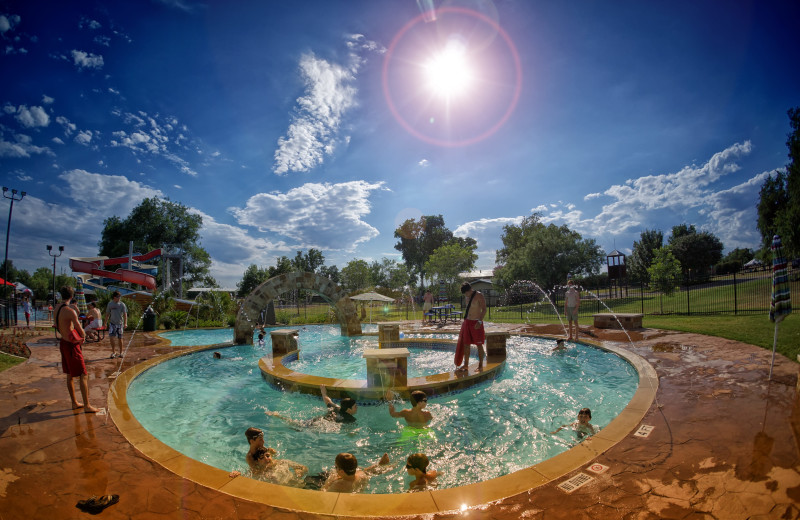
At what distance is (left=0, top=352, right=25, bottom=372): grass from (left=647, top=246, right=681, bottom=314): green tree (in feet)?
82.7

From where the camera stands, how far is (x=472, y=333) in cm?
780

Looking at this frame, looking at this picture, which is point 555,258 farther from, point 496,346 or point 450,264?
point 496,346

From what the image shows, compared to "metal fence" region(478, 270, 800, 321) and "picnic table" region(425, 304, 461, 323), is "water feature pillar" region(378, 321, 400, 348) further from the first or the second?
"metal fence" region(478, 270, 800, 321)

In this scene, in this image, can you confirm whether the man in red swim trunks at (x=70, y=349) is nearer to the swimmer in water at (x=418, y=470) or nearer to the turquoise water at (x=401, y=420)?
the turquoise water at (x=401, y=420)

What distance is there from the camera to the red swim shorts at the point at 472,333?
7.72 metres

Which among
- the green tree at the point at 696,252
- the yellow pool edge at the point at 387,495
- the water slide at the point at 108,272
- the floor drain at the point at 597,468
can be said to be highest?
the green tree at the point at 696,252

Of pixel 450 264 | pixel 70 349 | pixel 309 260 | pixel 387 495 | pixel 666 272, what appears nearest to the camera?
pixel 387 495

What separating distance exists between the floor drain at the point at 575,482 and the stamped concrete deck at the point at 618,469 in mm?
48

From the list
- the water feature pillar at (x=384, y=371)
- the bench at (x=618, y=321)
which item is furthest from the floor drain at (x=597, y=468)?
the bench at (x=618, y=321)

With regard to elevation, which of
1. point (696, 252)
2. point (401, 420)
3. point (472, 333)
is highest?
point (696, 252)

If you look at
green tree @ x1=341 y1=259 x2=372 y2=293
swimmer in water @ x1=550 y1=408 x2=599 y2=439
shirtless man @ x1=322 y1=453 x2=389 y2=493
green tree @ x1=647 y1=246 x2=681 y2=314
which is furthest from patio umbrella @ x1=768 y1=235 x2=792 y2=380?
green tree @ x1=341 y1=259 x2=372 y2=293

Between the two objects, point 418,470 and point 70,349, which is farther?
point 70,349

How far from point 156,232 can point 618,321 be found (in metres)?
58.7

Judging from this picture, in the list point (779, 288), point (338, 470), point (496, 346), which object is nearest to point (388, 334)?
point (496, 346)
